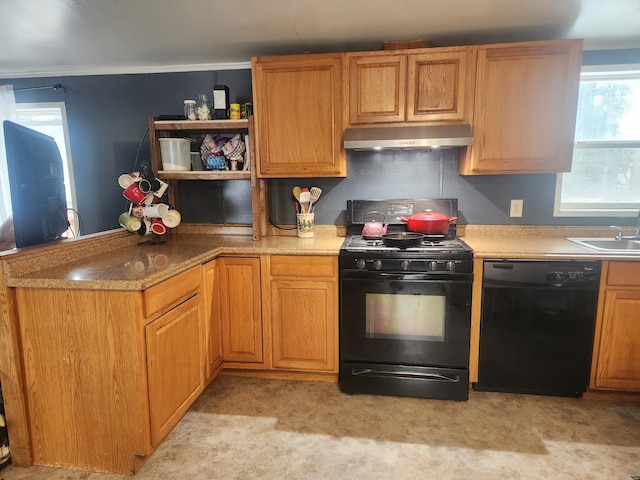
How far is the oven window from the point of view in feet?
7.52

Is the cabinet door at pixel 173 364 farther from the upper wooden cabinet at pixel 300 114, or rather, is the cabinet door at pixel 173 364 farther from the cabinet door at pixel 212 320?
the upper wooden cabinet at pixel 300 114

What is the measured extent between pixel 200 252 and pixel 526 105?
2154 mm

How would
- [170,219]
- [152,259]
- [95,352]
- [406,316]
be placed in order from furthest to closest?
[170,219] → [406,316] → [152,259] → [95,352]

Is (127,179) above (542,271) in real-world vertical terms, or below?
above

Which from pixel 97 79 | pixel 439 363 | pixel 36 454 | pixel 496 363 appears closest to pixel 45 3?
pixel 97 79

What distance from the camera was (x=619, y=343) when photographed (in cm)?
223

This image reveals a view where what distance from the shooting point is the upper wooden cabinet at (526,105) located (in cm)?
234

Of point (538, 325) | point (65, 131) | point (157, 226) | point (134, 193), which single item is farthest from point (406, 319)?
point (65, 131)

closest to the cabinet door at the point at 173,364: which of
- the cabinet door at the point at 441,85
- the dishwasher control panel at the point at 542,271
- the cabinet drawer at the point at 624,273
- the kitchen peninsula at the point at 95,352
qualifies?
the kitchen peninsula at the point at 95,352

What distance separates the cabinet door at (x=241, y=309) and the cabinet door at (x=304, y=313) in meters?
0.11

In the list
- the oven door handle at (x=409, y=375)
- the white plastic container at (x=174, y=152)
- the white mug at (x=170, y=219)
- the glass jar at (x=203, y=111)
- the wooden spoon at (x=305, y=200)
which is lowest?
the oven door handle at (x=409, y=375)

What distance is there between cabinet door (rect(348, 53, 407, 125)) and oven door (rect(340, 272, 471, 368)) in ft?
3.35

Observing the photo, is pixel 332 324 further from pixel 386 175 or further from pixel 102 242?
pixel 102 242

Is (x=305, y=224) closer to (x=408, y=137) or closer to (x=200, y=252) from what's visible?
(x=200, y=252)
